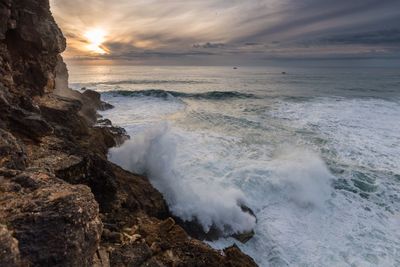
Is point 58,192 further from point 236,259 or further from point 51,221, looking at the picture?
point 236,259

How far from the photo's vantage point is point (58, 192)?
194 inches

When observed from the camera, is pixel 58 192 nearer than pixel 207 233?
Yes

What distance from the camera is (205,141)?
753 inches

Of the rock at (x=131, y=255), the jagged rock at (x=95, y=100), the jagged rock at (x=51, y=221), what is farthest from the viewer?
the jagged rock at (x=95, y=100)

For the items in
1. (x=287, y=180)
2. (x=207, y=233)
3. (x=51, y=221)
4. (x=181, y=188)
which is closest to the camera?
(x=51, y=221)

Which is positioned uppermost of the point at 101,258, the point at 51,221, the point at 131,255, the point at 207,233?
the point at 51,221

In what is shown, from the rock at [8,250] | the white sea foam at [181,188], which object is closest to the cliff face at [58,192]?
the rock at [8,250]

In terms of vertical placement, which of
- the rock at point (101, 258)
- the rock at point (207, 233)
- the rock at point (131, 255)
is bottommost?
the rock at point (207, 233)

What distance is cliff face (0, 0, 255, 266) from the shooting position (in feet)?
14.2

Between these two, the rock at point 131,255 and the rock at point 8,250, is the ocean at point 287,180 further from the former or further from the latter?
the rock at point 8,250

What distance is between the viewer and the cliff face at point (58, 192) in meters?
4.32

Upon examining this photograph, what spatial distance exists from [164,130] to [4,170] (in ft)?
40.8

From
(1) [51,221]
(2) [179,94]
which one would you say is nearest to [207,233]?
(1) [51,221]

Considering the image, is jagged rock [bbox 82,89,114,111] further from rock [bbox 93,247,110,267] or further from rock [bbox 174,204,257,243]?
rock [bbox 93,247,110,267]
